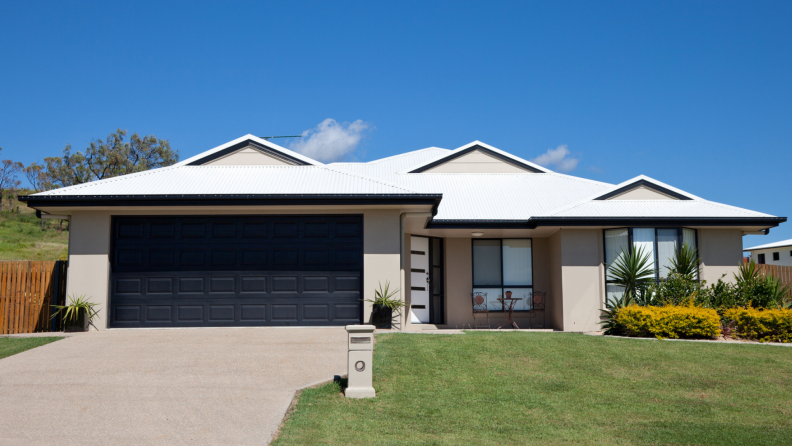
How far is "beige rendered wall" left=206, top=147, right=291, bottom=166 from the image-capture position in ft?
57.2

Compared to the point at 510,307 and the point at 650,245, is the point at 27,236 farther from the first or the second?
the point at 650,245

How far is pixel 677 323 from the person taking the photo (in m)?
13.4

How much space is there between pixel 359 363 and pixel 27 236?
131 ft

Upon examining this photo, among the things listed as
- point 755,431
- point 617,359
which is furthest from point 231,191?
point 755,431

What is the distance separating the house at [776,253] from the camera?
40.6m

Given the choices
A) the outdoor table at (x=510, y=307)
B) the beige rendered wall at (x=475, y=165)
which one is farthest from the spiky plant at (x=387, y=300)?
the beige rendered wall at (x=475, y=165)

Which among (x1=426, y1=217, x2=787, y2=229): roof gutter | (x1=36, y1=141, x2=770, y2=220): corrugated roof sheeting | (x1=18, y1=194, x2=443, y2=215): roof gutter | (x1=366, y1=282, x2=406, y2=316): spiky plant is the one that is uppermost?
(x1=36, y1=141, x2=770, y2=220): corrugated roof sheeting

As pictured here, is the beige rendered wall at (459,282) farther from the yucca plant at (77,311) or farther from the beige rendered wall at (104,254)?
the yucca plant at (77,311)

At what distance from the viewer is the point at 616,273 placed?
15828mm

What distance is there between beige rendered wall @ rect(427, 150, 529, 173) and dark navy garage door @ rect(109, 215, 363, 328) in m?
8.07

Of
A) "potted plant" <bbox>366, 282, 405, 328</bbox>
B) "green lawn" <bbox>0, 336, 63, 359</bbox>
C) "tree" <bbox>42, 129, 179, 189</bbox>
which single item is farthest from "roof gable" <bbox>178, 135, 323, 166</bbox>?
"tree" <bbox>42, 129, 179, 189</bbox>

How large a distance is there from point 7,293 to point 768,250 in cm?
4504

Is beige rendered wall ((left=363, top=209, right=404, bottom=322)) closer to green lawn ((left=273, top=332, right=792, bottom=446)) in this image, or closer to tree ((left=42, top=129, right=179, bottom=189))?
green lawn ((left=273, top=332, right=792, bottom=446))

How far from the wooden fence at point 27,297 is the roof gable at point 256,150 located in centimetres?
466
